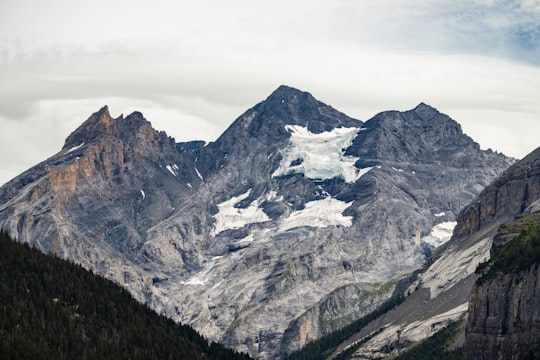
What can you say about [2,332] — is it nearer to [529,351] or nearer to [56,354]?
[56,354]

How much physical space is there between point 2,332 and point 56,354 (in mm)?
9827

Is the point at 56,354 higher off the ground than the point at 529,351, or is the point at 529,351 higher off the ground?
the point at 529,351

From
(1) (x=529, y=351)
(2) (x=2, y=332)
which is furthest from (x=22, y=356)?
(1) (x=529, y=351)

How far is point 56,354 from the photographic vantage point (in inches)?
7849

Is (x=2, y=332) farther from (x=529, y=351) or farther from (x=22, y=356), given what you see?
(x=529, y=351)

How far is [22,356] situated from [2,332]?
10523mm

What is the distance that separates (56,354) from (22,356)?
11.9 meters

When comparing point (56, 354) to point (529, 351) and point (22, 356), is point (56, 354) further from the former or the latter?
point (529, 351)

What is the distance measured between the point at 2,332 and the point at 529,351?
291 ft

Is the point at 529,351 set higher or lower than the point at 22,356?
higher

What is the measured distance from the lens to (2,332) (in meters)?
197

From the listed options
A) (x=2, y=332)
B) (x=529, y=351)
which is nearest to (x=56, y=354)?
(x=2, y=332)

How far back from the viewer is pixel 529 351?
651 ft
